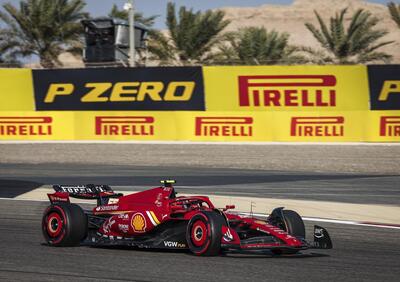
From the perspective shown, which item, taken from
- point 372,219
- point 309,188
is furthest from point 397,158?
point 372,219

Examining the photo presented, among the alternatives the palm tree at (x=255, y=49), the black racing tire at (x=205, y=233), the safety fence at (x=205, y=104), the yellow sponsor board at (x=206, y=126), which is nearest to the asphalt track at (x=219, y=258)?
the black racing tire at (x=205, y=233)

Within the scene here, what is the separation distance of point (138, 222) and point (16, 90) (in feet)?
46.0

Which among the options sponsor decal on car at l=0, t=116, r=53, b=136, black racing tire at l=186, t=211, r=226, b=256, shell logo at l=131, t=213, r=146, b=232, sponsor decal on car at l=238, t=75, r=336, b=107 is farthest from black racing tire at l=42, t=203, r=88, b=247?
sponsor decal on car at l=0, t=116, r=53, b=136

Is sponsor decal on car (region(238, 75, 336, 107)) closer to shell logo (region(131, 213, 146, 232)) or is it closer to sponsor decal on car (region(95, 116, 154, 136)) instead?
sponsor decal on car (region(95, 116, 154, 136))

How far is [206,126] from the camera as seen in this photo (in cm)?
2158

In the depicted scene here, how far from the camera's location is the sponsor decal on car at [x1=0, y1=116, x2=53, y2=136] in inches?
895

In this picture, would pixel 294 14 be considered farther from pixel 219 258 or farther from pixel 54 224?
pixel 219 258

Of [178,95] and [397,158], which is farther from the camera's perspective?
[178,95]

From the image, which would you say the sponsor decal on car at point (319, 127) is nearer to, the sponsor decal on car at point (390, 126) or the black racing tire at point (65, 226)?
the sponsor decal on car at point (390, 126)

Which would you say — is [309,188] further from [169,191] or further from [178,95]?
[169,191]

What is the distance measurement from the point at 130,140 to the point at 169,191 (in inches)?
488

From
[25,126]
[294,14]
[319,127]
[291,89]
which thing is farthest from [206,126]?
[294,14]

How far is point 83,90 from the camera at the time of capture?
2253cm

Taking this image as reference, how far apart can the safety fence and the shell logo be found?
1149 centimetres
